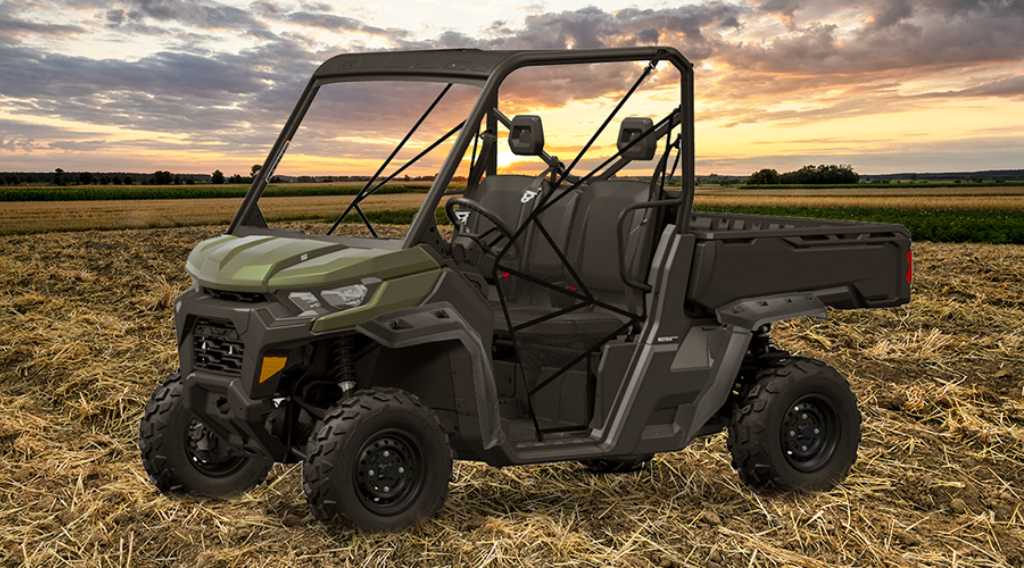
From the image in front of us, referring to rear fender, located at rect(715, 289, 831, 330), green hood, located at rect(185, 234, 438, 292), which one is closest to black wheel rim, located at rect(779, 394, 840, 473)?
rear fender, located at rect(715, 289, 831, 330)

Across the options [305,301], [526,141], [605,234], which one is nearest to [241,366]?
[305,301]

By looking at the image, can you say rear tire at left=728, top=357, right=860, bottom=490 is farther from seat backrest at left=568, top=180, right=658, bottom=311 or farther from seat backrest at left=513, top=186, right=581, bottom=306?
seat backrest at left=513, top=186, right=581, bottom=306

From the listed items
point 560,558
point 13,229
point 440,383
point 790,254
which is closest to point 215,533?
point 440,383

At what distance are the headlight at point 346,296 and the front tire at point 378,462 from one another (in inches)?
17.0

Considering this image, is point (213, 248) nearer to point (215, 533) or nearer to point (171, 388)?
point (171, 388)

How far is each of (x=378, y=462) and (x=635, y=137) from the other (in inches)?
90.3

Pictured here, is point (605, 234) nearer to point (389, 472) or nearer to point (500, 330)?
point (500, 330)

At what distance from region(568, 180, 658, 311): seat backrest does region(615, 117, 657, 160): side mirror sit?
28cm

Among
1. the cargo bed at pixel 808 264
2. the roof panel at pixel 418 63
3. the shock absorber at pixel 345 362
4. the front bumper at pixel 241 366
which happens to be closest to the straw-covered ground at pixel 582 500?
the front bumper at pixel 241 366

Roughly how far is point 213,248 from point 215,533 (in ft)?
4.75

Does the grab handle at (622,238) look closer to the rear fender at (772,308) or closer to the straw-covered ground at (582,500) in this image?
the rear fender at (772,308)

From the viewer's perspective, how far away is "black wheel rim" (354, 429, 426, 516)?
523 cm

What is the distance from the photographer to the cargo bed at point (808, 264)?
6234 millimetres

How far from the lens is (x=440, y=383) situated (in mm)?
5590
